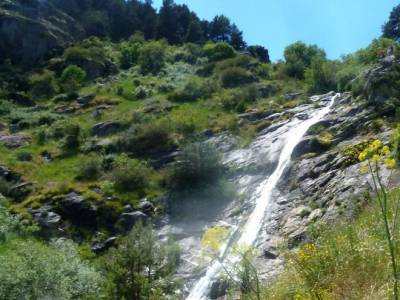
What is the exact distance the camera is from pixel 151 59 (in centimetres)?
6225

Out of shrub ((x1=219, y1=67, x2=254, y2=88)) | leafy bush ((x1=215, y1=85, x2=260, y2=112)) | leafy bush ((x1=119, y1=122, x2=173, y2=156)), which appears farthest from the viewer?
shrub ((x1=219, y1=67, x2=254, y2=88))

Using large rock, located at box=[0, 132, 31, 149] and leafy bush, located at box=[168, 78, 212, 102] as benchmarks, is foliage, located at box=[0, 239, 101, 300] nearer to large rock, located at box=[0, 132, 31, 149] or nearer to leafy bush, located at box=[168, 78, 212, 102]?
large rock, located at box=[0, 132, 31, 149]

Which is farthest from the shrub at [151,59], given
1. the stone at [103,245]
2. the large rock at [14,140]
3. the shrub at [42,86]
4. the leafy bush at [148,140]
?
the stone at [103,245]

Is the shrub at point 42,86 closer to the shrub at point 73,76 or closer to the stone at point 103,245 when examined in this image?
the shrub at point 73,76

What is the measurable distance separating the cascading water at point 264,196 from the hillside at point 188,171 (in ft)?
0.36

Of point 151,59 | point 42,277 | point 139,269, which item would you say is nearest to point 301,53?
point 151,59

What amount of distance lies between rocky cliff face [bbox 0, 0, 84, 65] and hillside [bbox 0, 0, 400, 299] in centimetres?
19

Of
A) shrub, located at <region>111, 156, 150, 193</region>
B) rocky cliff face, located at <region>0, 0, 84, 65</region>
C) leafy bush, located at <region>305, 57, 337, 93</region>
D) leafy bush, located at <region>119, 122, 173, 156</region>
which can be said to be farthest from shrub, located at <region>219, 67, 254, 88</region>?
rocky cliff face, located at <region>0, 0, 84, 65</region>

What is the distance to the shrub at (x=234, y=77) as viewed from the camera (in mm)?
51550

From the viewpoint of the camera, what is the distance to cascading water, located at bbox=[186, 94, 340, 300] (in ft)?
70.8

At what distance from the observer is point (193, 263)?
23.6 m

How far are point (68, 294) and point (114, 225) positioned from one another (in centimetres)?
1039

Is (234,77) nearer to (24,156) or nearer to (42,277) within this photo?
(24,156)

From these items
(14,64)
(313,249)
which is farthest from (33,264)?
(14,64)
